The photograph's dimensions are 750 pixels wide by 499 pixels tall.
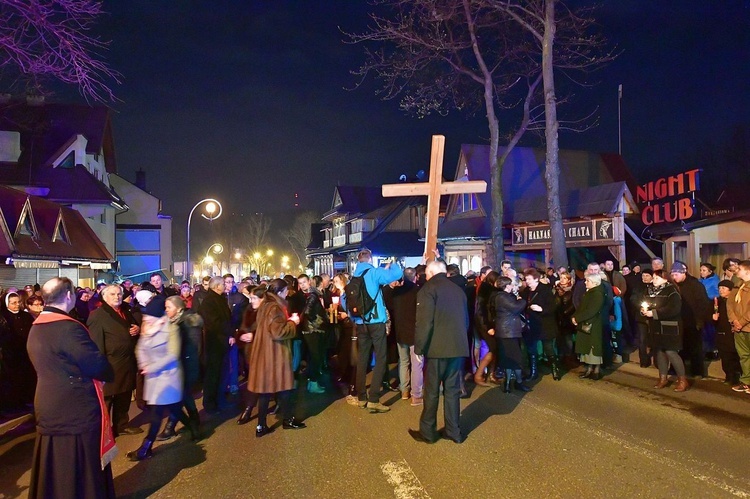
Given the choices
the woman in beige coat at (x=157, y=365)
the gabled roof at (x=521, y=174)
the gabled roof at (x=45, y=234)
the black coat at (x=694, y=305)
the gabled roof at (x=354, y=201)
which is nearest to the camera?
the woman in beige coat at (x=157, y=365)

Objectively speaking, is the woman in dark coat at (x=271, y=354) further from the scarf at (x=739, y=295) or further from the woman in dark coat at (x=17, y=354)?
the scarf at (x=739, y=295)

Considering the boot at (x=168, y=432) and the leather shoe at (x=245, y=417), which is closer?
the boot at (x=168, y=432)

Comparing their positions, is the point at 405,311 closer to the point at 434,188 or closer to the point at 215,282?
the point at 215,282

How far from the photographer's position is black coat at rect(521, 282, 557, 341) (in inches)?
379

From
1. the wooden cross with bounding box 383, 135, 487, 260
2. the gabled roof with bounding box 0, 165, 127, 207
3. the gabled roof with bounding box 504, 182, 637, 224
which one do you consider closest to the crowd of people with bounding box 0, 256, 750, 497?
the wooden cross with bounding box 383, 135, 487, 260

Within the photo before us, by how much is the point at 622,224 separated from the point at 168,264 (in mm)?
33991

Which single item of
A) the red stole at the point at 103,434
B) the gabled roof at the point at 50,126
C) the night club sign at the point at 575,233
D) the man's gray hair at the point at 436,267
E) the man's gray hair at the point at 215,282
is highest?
the gabled roof at the point at 50,126

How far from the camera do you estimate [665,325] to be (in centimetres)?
859

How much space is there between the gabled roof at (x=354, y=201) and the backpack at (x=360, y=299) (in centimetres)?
3937

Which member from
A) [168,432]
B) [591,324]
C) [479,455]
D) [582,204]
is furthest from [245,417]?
[582,204]

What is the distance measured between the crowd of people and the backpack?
20 mm

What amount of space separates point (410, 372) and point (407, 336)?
77 centimetres

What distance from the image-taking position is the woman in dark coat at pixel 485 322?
9.23m

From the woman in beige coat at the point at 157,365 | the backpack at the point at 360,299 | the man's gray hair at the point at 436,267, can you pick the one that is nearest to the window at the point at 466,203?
the backpack at the point at 360,299
